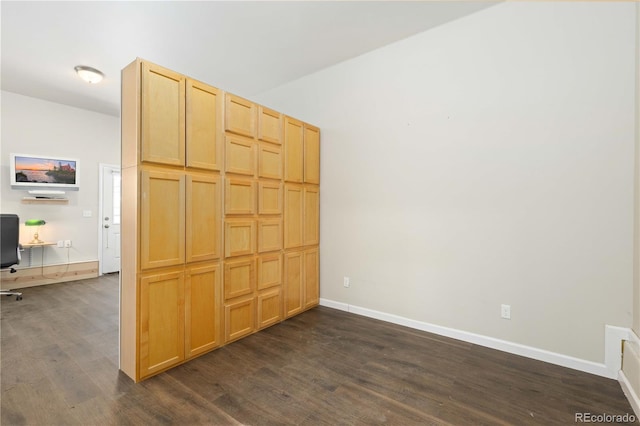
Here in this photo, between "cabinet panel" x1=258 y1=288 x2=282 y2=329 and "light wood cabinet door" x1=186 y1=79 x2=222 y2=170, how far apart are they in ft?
4.92

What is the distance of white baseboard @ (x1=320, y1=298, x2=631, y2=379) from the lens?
87.8 inches

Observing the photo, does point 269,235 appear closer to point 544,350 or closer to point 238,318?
point 238,318

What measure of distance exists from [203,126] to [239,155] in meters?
0.45

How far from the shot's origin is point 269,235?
332 cm

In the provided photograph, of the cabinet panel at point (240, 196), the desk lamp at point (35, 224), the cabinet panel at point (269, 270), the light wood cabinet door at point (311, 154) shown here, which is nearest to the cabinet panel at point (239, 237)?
the cabinet panel at point (240, 196)

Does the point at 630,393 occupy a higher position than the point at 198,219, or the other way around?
the point at 198,219

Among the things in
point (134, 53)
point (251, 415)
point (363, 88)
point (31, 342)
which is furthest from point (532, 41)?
point (31, 342)

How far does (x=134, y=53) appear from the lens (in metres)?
3.61

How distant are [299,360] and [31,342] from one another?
8.69 feet

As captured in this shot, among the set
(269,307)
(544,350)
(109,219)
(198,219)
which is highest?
(198,219)

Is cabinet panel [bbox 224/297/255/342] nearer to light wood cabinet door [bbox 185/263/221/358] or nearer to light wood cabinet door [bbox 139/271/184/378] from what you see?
light wood cabinet door [bbox 185/263/221/358]

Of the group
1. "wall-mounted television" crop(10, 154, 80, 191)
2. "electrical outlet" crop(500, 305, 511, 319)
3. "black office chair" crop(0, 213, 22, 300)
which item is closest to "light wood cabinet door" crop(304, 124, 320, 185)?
"electrical outlet" crop(500, 305, 511, 319)

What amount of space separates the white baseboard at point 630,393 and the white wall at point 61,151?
7469 millimetres

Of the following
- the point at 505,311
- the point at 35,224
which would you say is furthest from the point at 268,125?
the point at 35,224
